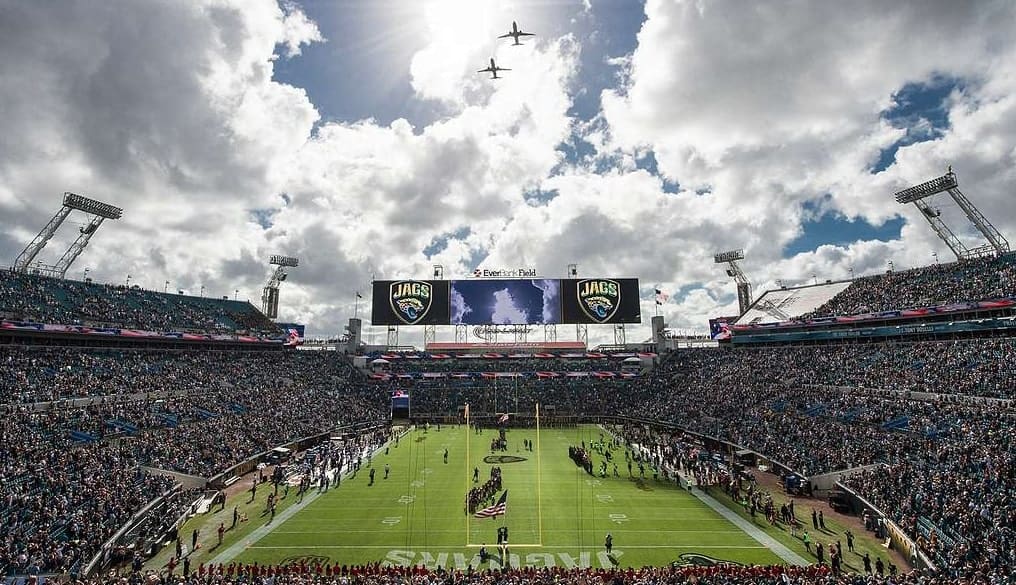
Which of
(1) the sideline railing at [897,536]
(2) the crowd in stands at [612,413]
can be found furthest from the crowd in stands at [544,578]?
(1) the sideline railing at [897,536]

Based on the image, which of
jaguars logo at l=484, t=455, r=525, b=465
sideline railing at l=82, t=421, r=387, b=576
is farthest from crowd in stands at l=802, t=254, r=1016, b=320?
sideline railing at l=82, t=421, r=387, b=576

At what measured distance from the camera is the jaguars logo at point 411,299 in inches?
2655

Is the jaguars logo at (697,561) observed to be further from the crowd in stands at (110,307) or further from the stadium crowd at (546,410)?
the crowd in stands at (110,307)

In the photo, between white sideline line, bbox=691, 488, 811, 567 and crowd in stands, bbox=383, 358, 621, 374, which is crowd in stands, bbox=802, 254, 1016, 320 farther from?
white sideline line, bbox=691, 488, 811, 567

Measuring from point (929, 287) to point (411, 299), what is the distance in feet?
186

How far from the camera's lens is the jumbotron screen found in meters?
67.2

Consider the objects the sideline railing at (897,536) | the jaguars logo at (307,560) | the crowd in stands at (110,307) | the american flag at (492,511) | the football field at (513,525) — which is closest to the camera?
the sideline railing at (897,536)

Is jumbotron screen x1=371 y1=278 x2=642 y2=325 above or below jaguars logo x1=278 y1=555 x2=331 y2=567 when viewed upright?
above

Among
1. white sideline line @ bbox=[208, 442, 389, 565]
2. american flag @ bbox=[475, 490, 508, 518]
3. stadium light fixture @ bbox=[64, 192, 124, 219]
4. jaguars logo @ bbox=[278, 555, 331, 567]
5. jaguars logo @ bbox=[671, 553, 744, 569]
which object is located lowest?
jaguars logo @ bbox=[671, 553, 744, 569]

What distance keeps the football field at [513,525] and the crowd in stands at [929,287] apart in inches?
1294

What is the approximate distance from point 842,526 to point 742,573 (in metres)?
12.2

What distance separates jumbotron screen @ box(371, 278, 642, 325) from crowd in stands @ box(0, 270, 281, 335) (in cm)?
1710

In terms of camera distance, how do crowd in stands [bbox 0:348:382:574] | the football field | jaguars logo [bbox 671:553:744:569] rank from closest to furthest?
jaguars logo [bbox 671:553:744:569] < the football field < crowd in stands [bbox 0:348:382:574]

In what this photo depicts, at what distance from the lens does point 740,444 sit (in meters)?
40.5
